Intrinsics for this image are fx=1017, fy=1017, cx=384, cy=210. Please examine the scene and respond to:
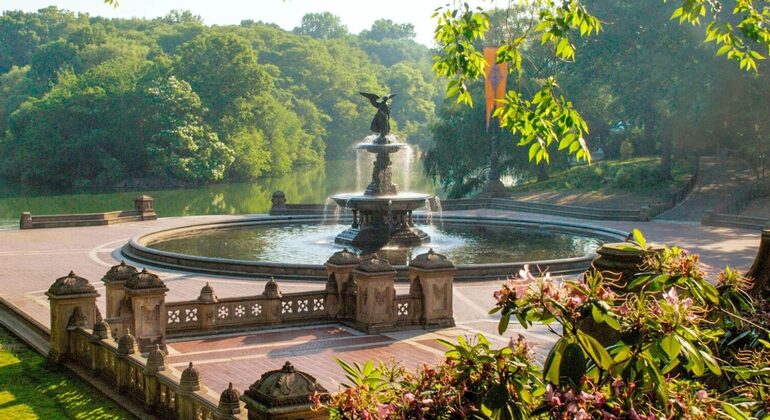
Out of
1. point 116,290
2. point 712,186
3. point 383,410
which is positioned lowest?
point 116,290

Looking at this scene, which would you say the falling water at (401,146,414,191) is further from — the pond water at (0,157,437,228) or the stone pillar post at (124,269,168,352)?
the stone pillar post at (124,269,168,352)

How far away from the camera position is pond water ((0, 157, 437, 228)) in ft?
194

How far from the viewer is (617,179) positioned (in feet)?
176

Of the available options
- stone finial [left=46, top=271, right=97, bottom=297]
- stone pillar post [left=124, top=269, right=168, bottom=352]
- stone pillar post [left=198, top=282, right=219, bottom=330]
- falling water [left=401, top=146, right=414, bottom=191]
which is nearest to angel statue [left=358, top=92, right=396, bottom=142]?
falling water [left=401, top=146, right=414, bottom=191]

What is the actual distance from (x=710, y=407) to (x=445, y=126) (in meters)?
52.2

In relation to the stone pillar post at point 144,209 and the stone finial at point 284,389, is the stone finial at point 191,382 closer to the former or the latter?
the stone finial at point 284,389

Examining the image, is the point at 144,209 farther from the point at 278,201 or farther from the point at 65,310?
the point at 65,310

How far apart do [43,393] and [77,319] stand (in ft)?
6.22

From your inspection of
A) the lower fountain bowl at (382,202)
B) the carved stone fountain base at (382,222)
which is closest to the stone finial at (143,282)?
the carved stone fountain base at (382,222)

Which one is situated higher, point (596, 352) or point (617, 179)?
point (596, 352)

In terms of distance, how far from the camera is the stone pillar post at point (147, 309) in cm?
1628

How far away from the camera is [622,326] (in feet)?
16.5

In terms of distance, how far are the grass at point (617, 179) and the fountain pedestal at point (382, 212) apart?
23992 millimetres

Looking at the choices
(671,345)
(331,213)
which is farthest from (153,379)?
(331,213)
